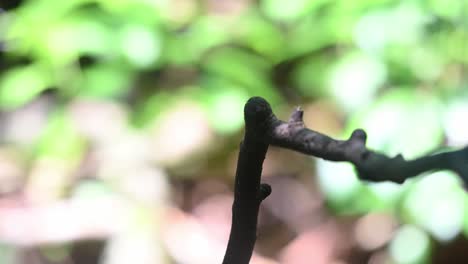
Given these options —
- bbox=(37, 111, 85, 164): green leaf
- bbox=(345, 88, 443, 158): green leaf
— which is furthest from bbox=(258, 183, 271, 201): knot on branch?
bbox=(37, 111, 85, 164): green leaf

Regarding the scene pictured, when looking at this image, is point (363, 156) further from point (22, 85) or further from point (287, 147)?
point (22, 85)

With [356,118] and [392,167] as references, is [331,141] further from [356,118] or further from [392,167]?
[356,118]

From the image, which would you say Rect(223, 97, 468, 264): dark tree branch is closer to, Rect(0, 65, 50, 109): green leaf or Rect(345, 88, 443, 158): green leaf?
Rect(345, 88, 443, 158): green leaf

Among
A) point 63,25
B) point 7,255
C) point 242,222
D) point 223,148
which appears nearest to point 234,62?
point 223,148

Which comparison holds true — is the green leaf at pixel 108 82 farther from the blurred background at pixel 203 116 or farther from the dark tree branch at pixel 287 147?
the dark tree branch at pixel 287 147

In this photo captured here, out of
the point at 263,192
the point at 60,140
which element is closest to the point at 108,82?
the point at 60,140

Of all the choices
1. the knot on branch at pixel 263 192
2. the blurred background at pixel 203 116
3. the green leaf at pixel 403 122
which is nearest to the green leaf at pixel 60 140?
the blurred background at pixel 203 116
